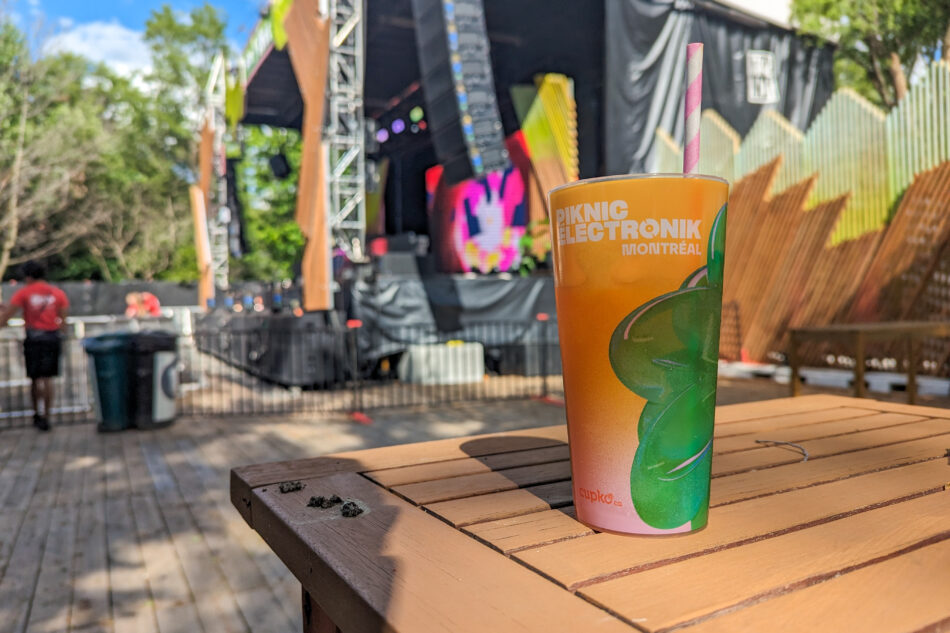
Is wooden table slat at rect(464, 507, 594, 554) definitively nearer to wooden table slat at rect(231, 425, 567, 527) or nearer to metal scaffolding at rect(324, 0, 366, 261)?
wooden table slat at rect(231, 425, 567, 527)

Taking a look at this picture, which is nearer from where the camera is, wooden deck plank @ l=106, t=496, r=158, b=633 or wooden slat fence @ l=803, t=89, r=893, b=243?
wooden deck plank @ l=106, t=496, r=158, b=633

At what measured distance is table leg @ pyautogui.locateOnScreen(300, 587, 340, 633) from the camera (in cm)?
114

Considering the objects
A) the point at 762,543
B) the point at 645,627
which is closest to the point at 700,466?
the point at 762,543

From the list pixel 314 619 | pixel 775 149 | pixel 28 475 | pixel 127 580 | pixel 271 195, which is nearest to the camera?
pixel 314 619

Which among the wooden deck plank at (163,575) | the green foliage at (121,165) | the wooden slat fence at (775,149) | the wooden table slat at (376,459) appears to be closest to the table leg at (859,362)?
the wooden slat fence at (775,149)

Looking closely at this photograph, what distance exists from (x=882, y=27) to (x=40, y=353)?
51.2 ft

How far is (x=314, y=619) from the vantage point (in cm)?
122

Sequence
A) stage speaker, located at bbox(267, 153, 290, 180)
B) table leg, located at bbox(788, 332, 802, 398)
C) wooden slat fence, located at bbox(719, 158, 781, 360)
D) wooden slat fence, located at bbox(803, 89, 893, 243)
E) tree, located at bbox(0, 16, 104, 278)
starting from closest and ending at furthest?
table leg, located at bbox(788, 332, 802, 398) → wooden slat fence, located at bbox(803, 89, 893, 243) → wooden slat fence, located at bbox(719, 158, 781, 360) → stage speaker, located at bbox(267, 153, 290, 180) → tree, located at bbox(0, 16, 104, 278)

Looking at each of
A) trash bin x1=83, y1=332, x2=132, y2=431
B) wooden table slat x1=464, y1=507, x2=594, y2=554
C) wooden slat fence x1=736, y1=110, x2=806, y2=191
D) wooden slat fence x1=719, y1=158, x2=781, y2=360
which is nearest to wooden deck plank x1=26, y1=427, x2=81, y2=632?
trash bin x1=83, y1=332, x2=132, y2=431

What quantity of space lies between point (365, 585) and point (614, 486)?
367 mm

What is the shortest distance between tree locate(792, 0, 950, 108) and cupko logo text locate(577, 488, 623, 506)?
14.5 meters

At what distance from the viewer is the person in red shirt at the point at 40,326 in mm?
6867

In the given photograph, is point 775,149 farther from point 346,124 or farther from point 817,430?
point 817,430

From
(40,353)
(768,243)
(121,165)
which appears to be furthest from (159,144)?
(768,243)
